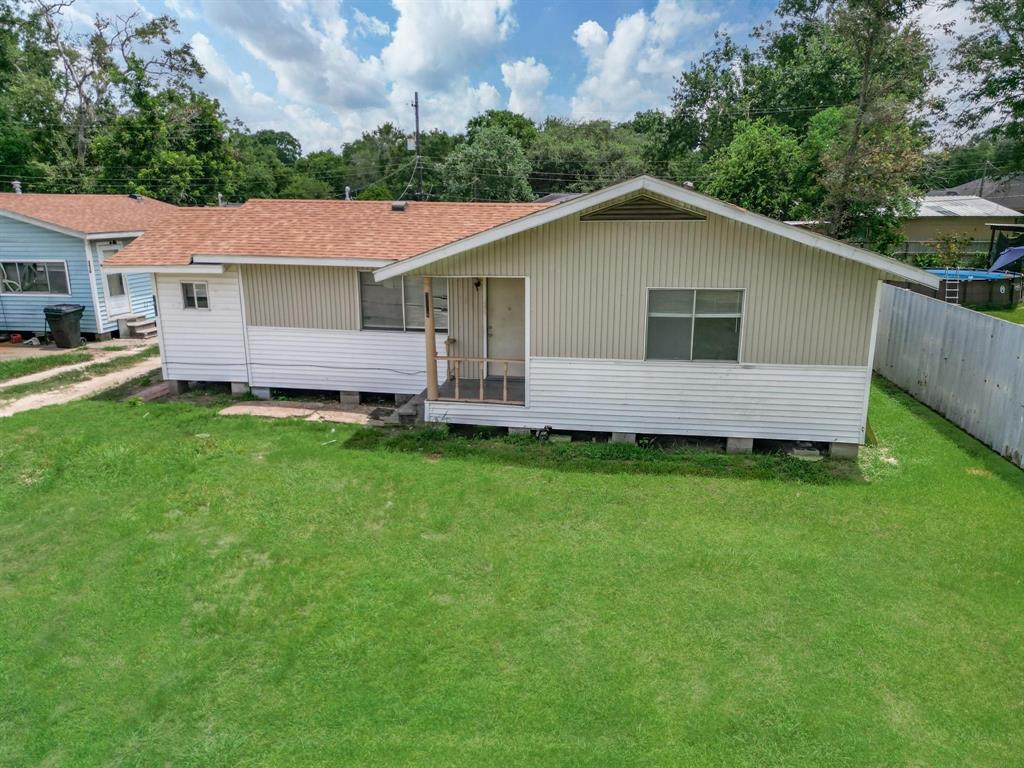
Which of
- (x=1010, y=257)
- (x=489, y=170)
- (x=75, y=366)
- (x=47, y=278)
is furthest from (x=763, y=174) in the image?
(x=47, y=278)

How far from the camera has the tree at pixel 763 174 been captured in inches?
886

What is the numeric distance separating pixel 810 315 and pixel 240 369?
10019mm

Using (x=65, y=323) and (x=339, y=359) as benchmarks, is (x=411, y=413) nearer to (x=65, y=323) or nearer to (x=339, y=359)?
(x=339, y=359)

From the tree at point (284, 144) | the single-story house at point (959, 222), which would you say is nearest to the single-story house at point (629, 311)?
the single-story house at point (959, 222)

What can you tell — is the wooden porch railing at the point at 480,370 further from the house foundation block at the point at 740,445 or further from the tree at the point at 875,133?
the tree at the point at 875,133

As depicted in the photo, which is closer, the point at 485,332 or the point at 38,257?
the point at 485,332

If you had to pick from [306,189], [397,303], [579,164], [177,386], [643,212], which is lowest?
[177,386]

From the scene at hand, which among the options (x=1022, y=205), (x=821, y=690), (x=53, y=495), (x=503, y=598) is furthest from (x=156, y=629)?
(x=1022, y=205)

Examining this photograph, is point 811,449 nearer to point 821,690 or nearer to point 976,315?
point 976,315

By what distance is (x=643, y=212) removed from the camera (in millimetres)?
8852

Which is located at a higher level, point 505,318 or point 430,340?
point 505,318

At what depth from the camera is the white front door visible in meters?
17.4

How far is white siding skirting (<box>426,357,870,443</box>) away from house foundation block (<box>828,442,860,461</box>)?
107 mm

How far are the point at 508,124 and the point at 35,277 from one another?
48.1 meters
